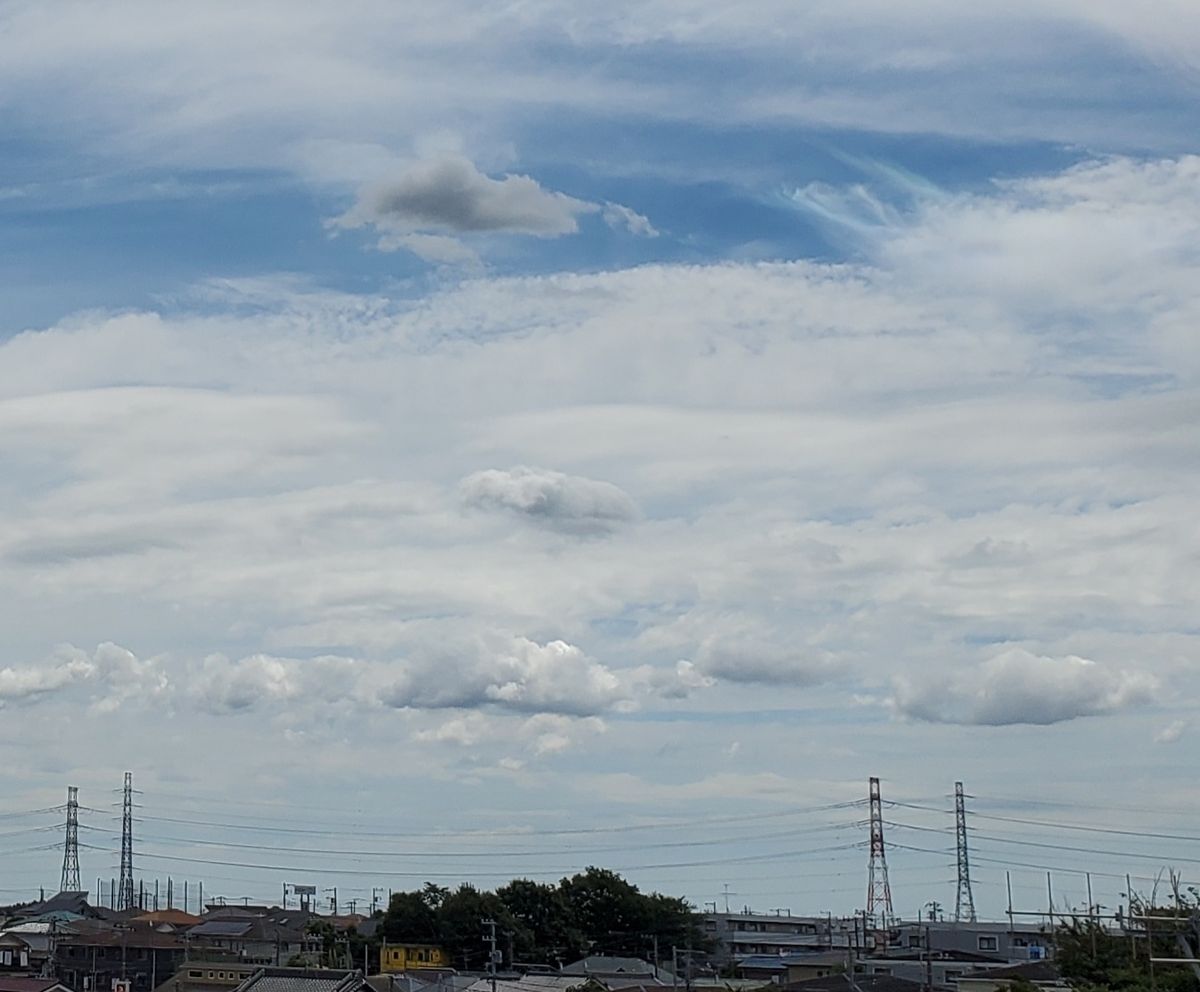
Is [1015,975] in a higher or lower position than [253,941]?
lower

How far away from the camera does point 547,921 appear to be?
97125mm

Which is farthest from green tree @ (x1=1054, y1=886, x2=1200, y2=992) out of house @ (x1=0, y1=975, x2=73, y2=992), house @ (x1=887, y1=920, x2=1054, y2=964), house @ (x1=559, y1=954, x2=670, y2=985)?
house @ (x1=0, y1=975, x2=73, y2=992)

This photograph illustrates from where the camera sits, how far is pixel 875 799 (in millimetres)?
102375

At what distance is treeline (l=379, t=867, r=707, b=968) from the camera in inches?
3713

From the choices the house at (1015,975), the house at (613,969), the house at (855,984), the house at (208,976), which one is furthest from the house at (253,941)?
the house at (1015,975)

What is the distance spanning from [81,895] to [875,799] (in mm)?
72717

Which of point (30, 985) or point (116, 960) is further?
point (116, 960)

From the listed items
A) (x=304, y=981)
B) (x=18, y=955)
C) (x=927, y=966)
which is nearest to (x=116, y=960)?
(x=18, y=955)

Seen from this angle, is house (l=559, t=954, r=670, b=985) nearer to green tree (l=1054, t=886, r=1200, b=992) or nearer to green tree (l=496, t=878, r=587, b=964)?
green tree (l=496, t=878, r=587, b=964)

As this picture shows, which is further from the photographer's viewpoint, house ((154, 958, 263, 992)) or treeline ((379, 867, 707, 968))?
treeline ((379, 867, 707, 968))

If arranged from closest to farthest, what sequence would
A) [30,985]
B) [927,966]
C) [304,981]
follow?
[304,981] → [927,966] → [30,985]

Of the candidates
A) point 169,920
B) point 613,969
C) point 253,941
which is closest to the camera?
point 613,969

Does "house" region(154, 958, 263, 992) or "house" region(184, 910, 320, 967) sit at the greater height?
"house" region(184, 910, 320, 967)

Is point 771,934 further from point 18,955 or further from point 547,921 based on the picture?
point 18,955
